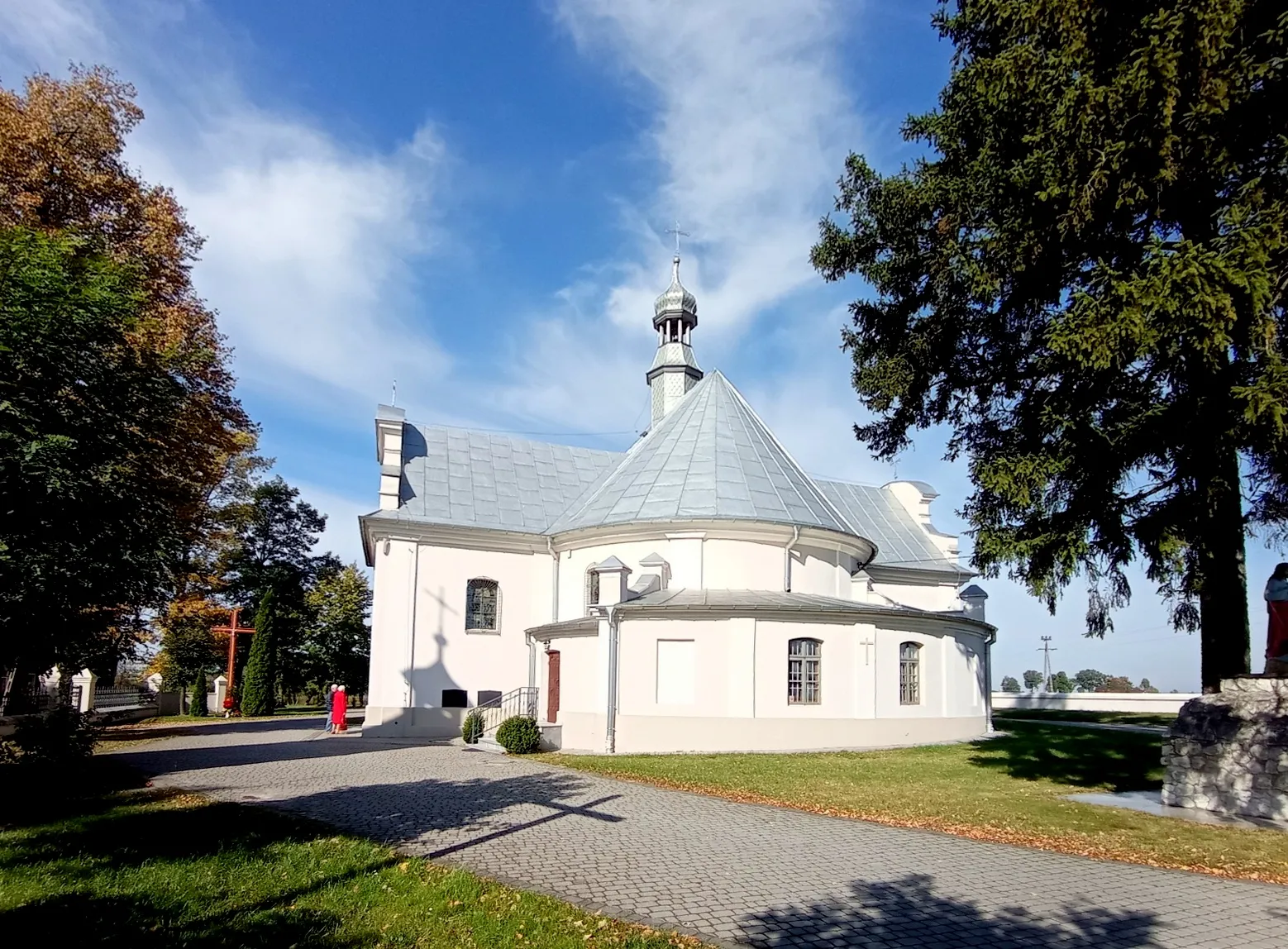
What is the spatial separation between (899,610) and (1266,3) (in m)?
16.3

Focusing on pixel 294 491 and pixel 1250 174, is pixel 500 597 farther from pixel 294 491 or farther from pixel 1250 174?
pixel 294 491

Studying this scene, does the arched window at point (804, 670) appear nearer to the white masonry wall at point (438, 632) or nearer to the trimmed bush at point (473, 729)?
the trimmed bush at point (473, 729)

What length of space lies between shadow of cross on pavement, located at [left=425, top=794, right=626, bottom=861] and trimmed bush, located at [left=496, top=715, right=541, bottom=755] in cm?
741

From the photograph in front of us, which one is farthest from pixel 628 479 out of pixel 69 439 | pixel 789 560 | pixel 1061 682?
pixel 1061 682

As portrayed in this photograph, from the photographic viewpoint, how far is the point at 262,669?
3919cm

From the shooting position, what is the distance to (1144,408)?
13.5m

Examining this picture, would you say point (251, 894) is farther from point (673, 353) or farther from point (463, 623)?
point (673, 353)

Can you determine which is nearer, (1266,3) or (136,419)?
(1266,3)

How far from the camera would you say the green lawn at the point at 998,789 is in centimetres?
992

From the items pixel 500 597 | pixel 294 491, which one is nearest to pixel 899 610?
pixel 500 597

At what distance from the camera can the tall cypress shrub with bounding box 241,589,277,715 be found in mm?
38906

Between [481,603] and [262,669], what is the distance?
56.7 feet

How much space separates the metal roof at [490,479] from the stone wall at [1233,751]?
20174 millimetres

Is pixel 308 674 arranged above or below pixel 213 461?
below
